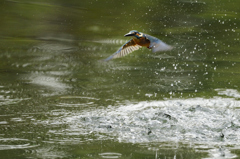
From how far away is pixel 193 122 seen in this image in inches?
151

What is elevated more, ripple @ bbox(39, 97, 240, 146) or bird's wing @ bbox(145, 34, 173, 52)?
bird's wing @ bbox(145, 34, 173, 52)

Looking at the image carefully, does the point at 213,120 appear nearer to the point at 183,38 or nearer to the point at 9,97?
the point at 9,97

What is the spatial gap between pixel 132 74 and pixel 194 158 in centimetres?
288

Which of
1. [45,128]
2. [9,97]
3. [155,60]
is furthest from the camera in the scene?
[155,60]

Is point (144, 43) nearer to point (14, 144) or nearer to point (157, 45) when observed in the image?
point (157, 45)

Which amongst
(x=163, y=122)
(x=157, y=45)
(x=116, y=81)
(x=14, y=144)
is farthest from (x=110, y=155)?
(x=116, y=81)

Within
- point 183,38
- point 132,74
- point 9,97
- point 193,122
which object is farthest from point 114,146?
point 183,38

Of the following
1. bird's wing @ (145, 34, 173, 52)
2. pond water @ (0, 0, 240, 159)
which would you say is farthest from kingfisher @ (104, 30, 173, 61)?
pond water @ (0, 0, 240, 159)

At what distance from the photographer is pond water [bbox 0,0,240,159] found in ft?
10.8

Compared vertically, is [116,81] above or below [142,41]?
below

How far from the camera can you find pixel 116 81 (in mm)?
5465

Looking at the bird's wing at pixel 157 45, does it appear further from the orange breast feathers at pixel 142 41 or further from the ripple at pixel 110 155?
the ripple at pixel 110 155

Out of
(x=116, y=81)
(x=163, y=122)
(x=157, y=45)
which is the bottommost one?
(x=163, y=122)

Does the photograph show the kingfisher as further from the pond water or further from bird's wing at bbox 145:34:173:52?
the pond water
